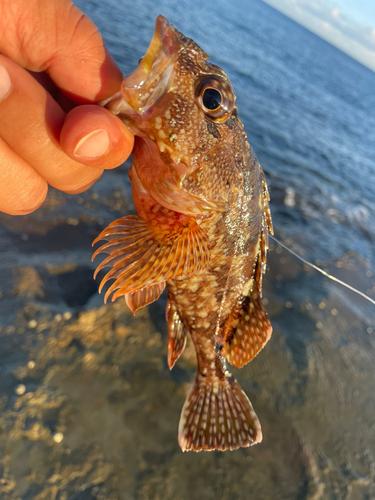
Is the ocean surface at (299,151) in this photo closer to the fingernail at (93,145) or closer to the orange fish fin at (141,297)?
the orange fish fin at (141,297)

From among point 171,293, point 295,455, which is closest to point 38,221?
point 171,293

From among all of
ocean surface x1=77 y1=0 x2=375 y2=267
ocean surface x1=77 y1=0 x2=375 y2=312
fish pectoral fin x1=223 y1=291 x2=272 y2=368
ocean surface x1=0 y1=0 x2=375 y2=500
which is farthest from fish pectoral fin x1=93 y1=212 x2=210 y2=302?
ocean surface x1=77 y1=0 x2=375 y2=267

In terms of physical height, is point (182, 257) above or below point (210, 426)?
above

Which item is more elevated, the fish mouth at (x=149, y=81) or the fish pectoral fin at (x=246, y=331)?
the fish mouth at (x=149, y=81)

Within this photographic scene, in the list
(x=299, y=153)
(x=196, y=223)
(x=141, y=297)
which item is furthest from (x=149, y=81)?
(x=299, y=153)

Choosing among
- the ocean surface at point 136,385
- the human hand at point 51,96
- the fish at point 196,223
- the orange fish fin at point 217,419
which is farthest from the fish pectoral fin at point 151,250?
the ocean surface at point 136,385

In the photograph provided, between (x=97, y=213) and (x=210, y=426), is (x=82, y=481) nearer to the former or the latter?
(x=210, y=426)

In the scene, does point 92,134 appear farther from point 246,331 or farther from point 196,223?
point 246,331

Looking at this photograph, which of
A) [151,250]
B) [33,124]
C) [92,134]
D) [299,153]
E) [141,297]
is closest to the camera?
[92,134]
